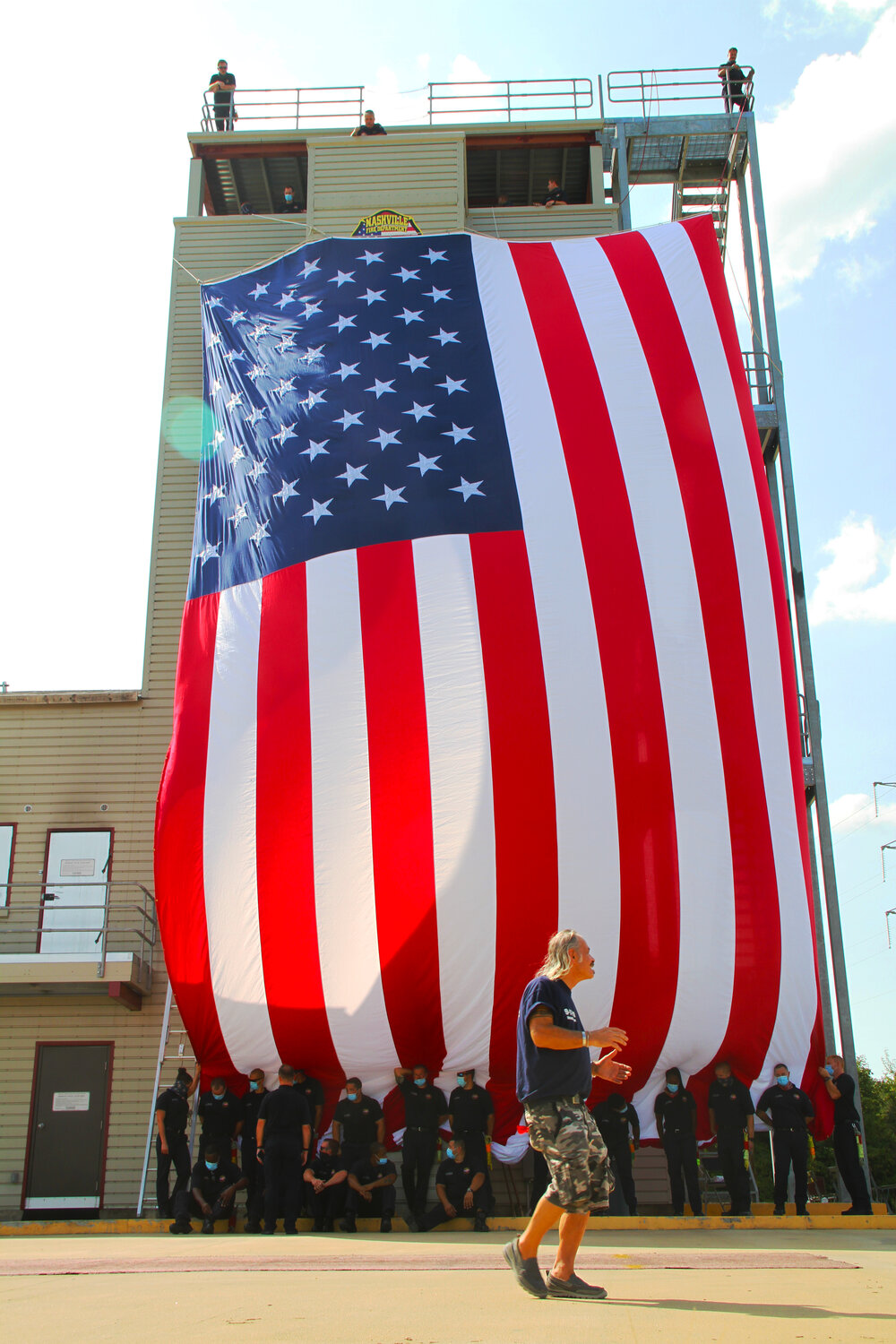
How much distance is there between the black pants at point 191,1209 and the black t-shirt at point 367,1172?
1.29m

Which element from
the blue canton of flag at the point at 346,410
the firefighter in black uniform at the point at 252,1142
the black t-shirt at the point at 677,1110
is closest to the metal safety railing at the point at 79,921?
the firefighter in black uniform at the point at 252,1142

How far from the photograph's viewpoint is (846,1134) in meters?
10.3

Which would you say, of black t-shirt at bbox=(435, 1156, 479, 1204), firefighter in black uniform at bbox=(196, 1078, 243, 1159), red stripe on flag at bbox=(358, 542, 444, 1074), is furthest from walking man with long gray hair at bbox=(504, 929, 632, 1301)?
firefighter in black uniform at bbox=(196, 1078, 243, 1159)

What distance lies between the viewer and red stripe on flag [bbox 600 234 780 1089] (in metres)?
10.1

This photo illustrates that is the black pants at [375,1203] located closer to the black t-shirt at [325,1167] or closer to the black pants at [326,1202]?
the black pants at [326,1202]

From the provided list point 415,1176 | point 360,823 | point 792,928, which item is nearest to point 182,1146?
point 415,1176

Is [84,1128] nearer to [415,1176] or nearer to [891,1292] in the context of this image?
[415,1176]

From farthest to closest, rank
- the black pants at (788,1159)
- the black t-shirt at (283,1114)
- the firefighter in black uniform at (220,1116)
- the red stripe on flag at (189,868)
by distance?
1. the red stripe on flag at (189,868)
2. the firefighter in black uniform at (220,1116)
3. the black pants at (788,1159)
4. the black t-shirt at (283,1114)

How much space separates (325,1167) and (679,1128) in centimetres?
340

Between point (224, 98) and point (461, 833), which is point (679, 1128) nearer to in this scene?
point (461, 833)

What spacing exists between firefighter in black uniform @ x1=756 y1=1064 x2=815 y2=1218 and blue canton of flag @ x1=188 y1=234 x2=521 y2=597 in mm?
6229

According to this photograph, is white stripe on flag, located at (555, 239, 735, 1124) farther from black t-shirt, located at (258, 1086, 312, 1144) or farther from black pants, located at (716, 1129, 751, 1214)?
black t-shirt, located at (258, 1086, 312, 1144)

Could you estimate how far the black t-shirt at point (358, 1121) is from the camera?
33.7 feet

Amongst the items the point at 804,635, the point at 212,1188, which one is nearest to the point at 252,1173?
the point at 212,1188
